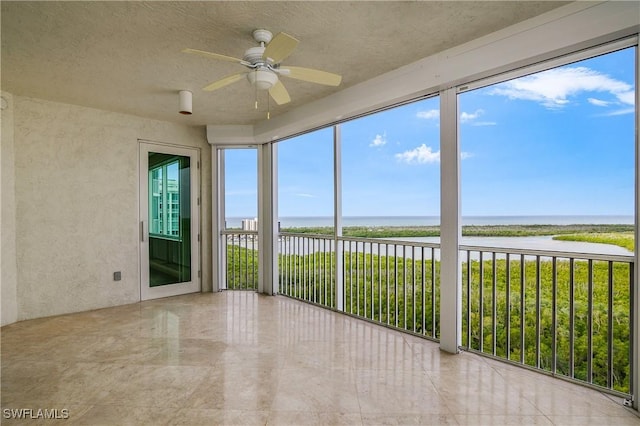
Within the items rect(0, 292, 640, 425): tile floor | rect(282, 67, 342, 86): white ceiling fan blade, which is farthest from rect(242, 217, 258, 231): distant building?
rect(282, 67, 342, 86): white ceiling fan blade

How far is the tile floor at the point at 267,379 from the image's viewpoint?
1880 mm

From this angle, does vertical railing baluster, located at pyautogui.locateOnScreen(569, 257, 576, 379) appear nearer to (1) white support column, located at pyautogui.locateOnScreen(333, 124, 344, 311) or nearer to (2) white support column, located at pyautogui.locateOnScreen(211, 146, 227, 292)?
(1) white support column, located at pyautogui.locateOnScreen(333, 124, 344, 311)

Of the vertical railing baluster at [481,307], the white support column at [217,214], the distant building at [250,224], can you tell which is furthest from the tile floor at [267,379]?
the distant building at [250,224]

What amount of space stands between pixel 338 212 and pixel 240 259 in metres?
2.16

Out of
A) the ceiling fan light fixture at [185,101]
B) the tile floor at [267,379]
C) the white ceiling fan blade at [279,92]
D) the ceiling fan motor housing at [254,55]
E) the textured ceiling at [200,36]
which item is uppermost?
the textured ceiling at [200,36]

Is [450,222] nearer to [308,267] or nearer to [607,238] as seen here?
[607,238]

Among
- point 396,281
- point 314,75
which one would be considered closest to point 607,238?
point 396,281

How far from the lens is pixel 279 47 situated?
1848 millimetres

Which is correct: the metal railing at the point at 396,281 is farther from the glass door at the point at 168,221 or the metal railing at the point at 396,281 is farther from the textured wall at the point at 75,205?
the textured wall at the point at 75,205

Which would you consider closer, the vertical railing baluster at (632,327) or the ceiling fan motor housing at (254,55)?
the vertical railing baluster at (632,327)

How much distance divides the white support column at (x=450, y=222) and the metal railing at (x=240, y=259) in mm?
3110

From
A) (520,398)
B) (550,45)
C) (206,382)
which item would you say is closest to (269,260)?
Answer: (206,382)

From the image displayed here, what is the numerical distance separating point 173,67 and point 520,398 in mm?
3736

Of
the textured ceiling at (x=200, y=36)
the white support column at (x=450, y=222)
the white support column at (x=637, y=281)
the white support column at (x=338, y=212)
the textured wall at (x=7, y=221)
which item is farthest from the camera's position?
the white support column at (x=338, y=212)
